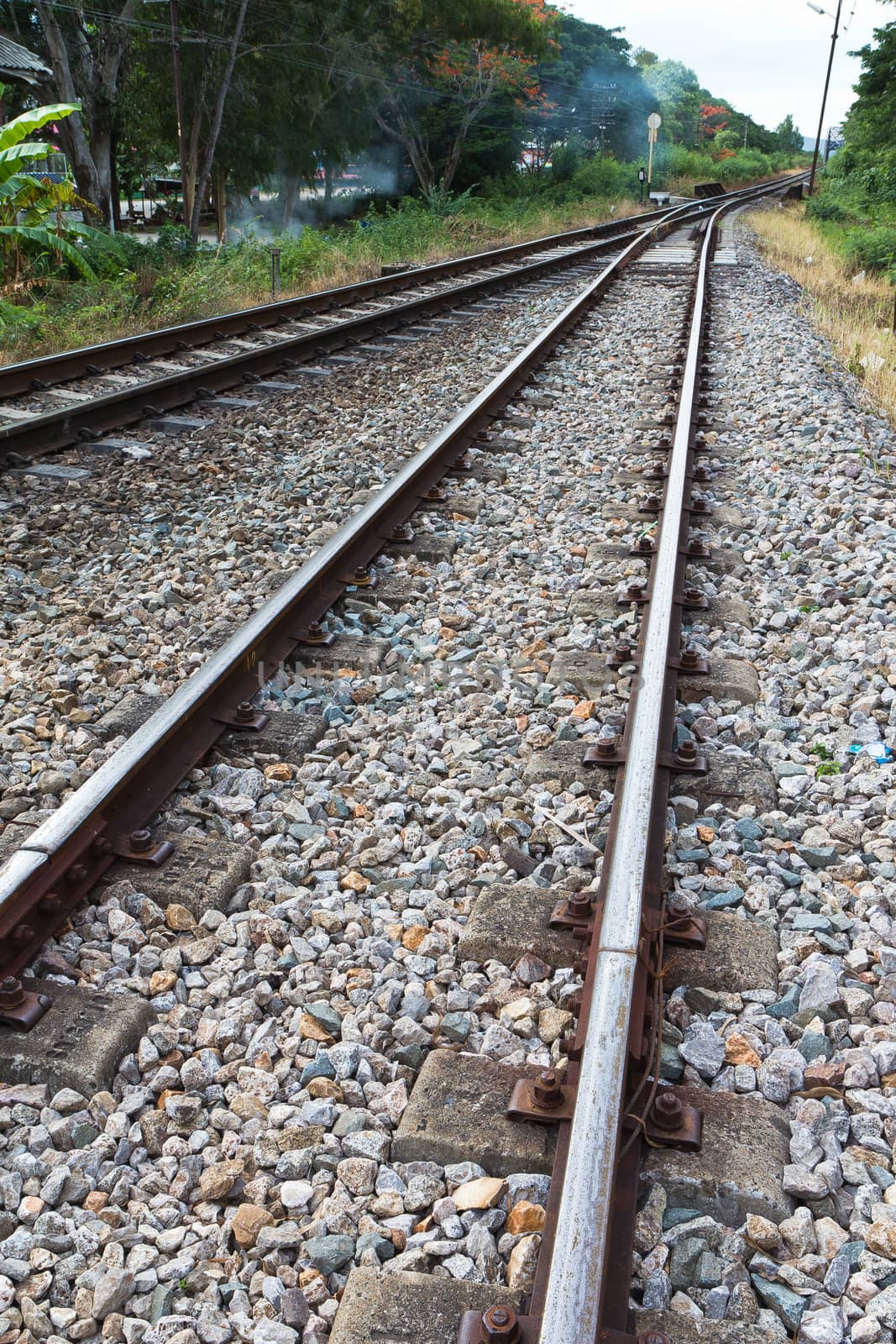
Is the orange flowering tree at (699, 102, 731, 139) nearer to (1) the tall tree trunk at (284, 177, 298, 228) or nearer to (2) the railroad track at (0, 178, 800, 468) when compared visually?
(1) the tall tree trunk at (284, 177, 298, 228)

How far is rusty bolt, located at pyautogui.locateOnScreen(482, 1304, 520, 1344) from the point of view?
149cm

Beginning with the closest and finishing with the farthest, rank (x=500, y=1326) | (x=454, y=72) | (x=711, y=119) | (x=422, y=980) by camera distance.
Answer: (x=500, y=1326) < (x=422, y=980) < (x=454, y=72) < (x=711, y=119)

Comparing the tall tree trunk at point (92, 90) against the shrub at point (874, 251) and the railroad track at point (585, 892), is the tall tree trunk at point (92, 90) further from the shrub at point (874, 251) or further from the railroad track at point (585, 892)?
the railroad track at point (585, 892)

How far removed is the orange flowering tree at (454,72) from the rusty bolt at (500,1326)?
29497mm

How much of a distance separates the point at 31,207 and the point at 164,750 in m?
11.8

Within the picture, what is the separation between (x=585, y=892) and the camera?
7.96 ft

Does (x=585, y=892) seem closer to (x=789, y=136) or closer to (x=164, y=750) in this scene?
(x=164, y=750)

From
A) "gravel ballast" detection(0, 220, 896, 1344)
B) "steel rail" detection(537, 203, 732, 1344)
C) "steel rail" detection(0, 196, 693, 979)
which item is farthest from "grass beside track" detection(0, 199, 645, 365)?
"steel rail" detection(537, 203, 732, 1344)

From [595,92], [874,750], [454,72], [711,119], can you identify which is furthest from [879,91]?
[711,119]

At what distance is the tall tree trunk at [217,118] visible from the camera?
67.4 ft

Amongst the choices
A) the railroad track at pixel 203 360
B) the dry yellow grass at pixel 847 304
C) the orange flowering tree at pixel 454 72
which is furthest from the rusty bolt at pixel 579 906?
the orange flowering tree at pixel 454 72

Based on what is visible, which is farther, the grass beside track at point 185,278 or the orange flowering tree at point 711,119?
the orange flowering tree at point 711,119

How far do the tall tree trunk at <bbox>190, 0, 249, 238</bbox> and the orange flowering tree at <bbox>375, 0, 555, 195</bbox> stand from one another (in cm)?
724

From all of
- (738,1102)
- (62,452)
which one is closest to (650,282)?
(62,452)
